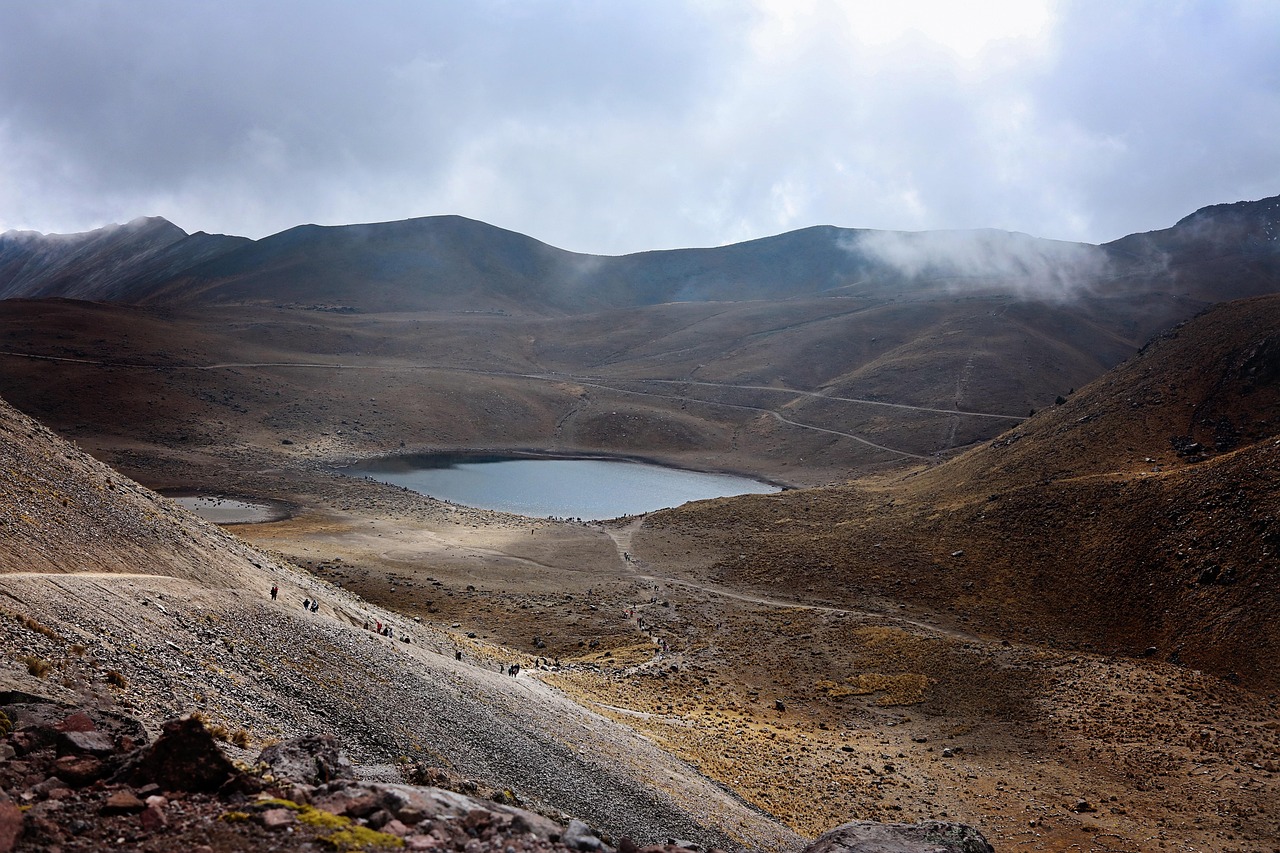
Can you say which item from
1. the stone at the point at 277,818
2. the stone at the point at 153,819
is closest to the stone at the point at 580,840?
the stone at the point at 277,818

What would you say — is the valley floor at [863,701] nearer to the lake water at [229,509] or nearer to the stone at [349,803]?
the lake water at [229,509]

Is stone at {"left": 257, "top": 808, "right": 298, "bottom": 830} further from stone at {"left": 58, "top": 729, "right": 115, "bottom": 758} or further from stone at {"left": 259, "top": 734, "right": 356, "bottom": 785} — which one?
stone at {"left": 58, "top": 729, "right": 115, "bottom": 758}

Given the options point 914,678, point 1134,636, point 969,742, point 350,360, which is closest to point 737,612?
point 914,678

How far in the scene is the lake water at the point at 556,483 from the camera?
7000 centimetres

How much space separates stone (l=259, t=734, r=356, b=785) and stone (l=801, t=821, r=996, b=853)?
880 cm

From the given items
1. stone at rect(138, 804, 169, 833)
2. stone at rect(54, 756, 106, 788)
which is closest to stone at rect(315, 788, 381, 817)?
stone at rect(138, 804, 169, 833)

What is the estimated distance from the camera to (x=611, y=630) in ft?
118

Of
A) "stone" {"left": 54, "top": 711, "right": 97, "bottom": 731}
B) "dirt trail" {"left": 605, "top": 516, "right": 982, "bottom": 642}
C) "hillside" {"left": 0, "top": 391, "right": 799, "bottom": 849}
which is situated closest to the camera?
"stone" {"left": 54, "top": 711, "right": 97, "bottom": 731}

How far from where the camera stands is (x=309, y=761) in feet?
33.6

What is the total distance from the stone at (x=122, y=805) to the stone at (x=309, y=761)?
1.76 meters

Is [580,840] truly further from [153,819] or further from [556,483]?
[556,483]

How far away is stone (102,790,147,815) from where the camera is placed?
783 centimetres

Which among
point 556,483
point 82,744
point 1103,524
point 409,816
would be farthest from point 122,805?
point 556,483

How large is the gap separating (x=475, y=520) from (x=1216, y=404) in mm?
50458
